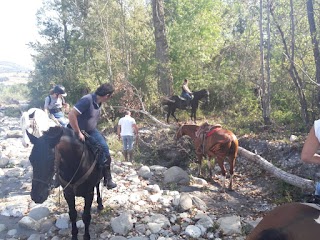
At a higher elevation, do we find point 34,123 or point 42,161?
point 34,123

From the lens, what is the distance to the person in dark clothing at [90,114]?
4863 millimetres

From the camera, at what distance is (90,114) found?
518cm

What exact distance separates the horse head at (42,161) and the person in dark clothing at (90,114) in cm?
59

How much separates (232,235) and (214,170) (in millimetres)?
4909

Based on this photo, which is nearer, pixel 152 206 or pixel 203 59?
pixel 152 206

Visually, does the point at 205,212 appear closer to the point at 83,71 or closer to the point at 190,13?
the point at 190,13

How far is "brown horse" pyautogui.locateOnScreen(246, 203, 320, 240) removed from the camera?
2715mm

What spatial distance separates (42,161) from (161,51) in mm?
14461

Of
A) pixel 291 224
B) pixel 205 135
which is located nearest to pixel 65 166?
pixel 291 224

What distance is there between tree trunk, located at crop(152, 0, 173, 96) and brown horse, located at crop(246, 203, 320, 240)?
15.2m

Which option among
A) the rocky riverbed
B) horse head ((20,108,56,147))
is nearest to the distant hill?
the rocky riverbed

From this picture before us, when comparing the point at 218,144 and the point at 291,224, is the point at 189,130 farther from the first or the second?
the point at 291,224

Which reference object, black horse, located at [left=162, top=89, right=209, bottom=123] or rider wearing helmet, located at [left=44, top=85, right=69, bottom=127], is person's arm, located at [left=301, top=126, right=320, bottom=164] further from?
black horse, located at [left=162, top=89, right=209, bottom=123]

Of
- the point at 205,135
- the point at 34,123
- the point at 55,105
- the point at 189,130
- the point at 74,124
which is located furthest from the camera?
the point at 189,130
